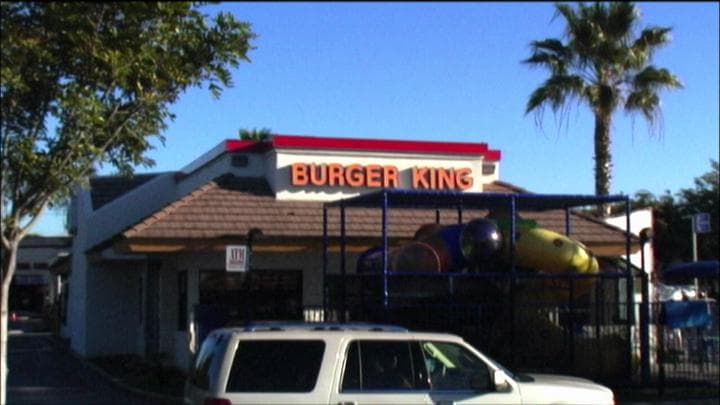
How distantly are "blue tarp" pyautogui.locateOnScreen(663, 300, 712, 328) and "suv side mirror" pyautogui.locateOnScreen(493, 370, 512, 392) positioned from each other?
8816mm

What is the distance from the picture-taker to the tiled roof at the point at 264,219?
825 inches

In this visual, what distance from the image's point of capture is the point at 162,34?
9.44m

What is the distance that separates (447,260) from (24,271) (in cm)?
5170

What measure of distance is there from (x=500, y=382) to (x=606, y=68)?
19180 mm

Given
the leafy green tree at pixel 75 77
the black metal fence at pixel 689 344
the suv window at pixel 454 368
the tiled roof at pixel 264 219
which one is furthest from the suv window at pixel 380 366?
the tiled roof at pixel 264 219

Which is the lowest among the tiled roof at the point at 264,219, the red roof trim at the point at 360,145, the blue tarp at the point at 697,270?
the blue tarp at the point at 697,270

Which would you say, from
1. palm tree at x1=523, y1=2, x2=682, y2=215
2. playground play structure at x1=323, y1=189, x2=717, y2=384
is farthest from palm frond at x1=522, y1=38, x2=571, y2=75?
playground play structure at x1=323, y1=189, x2=717, y2=384

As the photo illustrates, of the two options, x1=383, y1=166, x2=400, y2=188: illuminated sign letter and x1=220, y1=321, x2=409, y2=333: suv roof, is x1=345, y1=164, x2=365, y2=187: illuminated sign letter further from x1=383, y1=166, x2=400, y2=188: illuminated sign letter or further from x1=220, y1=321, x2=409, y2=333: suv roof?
x1=220, y1=321, x2=409, y2=333: suv roof

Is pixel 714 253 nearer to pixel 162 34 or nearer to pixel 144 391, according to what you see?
pixel 144 391

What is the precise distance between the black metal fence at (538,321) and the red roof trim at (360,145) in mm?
4625

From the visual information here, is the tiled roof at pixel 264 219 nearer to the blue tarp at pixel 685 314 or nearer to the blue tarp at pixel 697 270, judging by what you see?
the blue tarp at pixel 697 270

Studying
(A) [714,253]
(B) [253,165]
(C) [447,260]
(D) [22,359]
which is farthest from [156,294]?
(A) [714,253]

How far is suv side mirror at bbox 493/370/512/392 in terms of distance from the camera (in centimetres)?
1007

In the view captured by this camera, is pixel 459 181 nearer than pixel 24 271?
Yes
